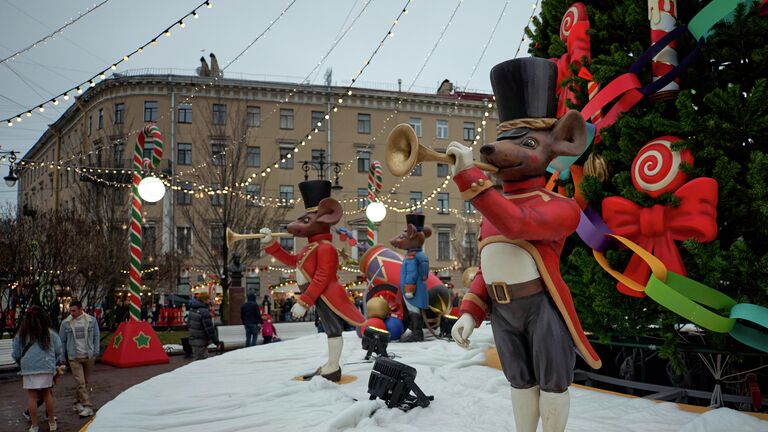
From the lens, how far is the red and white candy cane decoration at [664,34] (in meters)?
4.35

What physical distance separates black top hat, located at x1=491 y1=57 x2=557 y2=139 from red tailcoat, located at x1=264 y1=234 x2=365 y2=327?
3.40 metres

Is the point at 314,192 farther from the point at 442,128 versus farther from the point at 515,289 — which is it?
the point at 442,128

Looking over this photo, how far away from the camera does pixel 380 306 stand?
28.7ft

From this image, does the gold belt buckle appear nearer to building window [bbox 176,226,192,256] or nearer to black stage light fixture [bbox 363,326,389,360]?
black stage light fixture [bbox 363,326,389,360]

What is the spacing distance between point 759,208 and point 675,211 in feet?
1.79

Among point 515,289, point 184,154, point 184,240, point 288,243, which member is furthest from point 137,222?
point 288,243

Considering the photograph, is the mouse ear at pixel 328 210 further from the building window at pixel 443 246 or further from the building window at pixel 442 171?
the building window at pixel 442 171

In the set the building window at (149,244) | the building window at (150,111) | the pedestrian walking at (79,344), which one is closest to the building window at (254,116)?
the building window at (150,111)

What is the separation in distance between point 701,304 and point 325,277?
3648 millimetres

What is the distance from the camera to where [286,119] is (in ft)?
101

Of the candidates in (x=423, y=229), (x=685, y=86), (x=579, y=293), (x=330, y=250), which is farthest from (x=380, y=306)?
(x=685, y=86)

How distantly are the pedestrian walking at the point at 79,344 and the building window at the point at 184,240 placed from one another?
18413 mm

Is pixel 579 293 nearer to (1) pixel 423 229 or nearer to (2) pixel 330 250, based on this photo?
(2) pixel 330 250

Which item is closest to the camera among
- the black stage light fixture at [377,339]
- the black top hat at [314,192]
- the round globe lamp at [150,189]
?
the black top hat at [314,192]
